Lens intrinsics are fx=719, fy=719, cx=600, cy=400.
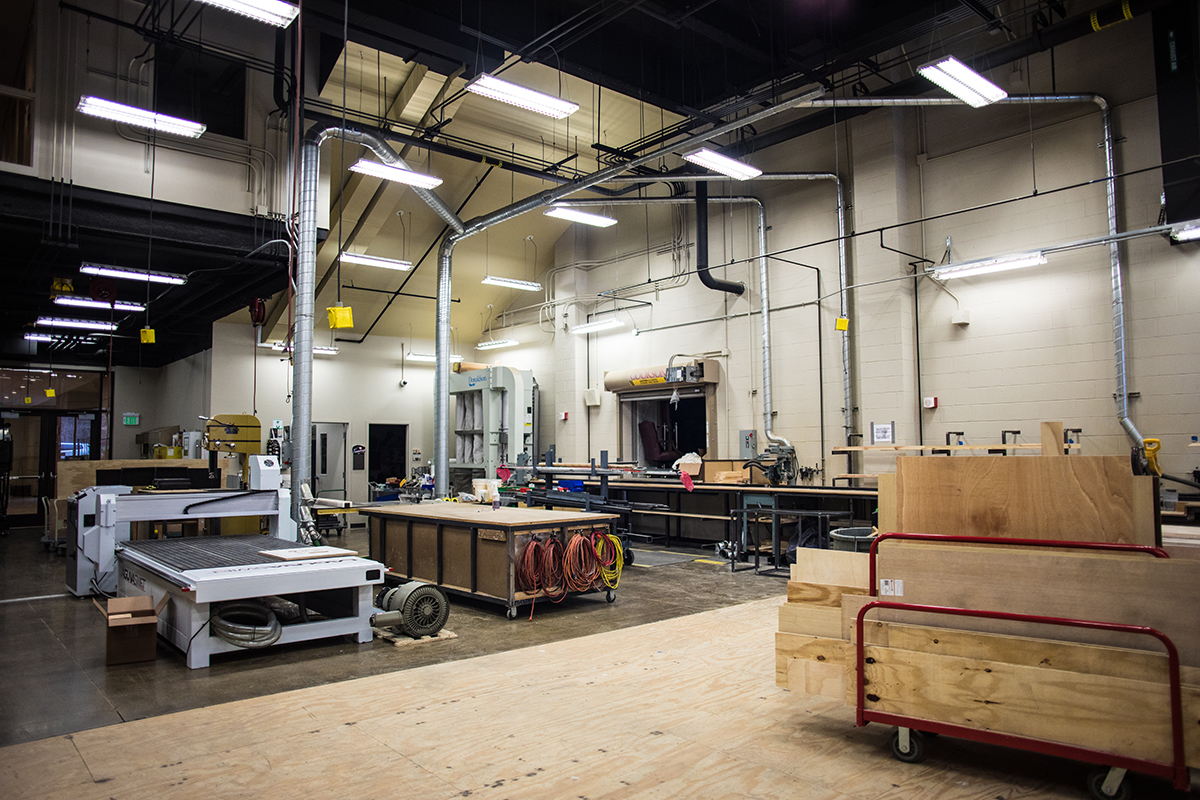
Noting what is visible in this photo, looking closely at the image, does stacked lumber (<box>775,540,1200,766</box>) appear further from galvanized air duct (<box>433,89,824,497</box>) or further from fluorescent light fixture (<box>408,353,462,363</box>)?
fluorescent light fixture (<box>408,353,462,363</box>)

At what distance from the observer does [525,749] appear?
2830mm

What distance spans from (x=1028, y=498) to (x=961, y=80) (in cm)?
460

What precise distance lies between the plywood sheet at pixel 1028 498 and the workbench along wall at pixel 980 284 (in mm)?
5788

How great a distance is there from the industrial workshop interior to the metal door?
0.33 feet

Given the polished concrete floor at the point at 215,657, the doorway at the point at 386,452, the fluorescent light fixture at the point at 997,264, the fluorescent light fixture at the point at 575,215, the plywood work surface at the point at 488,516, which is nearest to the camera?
the polished concrete floor at the point at 215,657

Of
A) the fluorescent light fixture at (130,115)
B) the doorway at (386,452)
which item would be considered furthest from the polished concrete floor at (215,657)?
the doorway at (386,452)

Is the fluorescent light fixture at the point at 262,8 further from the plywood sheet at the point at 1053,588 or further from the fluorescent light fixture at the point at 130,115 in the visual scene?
the plywood sheet at the point at 1053,588

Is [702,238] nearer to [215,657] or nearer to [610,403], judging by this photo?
[610,403]

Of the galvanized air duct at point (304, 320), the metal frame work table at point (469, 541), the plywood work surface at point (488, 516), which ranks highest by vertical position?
the galvanized air duct at point (304, 320)

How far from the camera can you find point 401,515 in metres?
6.68

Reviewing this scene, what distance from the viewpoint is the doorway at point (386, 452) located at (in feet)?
48.8

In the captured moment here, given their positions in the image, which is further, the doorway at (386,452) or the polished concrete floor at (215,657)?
the doorway at (386,452)

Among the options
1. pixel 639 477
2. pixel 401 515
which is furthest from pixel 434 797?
pixel 639 477

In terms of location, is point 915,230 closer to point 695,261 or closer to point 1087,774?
point 695,261
